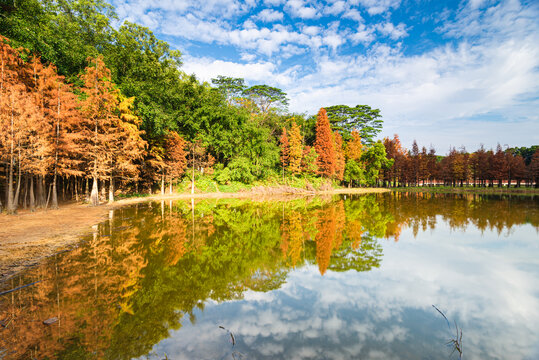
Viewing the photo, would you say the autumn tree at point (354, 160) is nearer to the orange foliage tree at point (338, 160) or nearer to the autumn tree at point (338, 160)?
the autumn tree at point (338, 160)

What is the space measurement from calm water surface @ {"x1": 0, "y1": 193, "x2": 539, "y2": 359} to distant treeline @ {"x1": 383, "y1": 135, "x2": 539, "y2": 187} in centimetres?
6319

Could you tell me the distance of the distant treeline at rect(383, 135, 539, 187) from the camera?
59.9 metres

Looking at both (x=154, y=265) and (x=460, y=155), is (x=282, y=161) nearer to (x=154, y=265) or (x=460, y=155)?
(x=154, y=265)

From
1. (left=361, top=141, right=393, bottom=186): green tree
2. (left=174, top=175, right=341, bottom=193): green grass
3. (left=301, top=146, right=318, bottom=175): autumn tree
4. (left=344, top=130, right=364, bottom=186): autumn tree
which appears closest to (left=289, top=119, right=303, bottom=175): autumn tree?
(left=301, top=146, right=318, bottom=175): autumn tree

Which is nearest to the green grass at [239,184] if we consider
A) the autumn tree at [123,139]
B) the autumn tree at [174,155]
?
the autumn tree at [174,155]

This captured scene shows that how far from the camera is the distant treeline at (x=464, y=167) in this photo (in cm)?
5994

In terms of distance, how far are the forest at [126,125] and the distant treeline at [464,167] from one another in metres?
0.73

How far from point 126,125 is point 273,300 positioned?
24146 mm

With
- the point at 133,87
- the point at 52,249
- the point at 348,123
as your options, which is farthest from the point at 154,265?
the point at 348,123

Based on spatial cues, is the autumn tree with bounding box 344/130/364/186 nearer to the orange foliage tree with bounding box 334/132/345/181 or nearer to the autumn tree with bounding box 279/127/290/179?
the orange foliage tree with bounding box 334/132/345/181

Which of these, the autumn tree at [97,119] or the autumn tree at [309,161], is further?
the autumn tree at [309,161]

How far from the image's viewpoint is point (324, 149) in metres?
48.0

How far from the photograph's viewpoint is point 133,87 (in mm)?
25516

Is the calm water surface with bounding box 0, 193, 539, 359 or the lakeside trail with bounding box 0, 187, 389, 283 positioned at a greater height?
the lakeside trail with bounding box 0, 187, 389, 283
